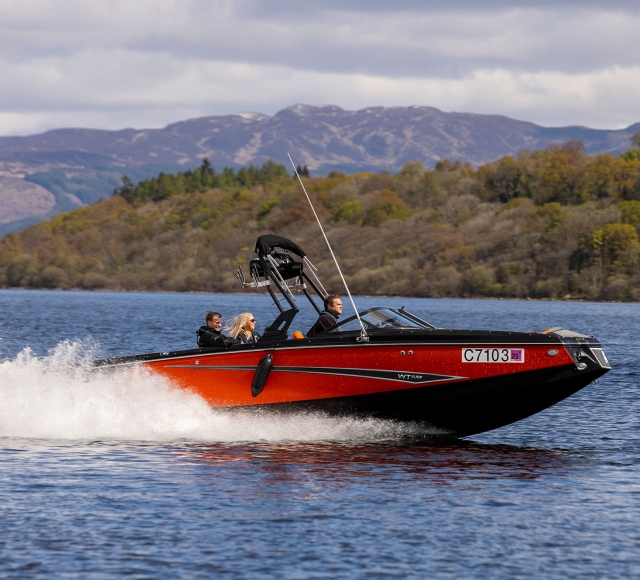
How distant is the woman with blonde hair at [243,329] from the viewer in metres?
14.5

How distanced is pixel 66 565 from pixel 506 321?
53.4m

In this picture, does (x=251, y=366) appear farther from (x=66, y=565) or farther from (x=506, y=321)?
(x=506, y=321)

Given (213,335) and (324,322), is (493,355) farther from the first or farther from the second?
(213,335)

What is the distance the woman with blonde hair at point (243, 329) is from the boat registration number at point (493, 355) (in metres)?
2.97

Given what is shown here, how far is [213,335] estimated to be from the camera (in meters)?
14.4

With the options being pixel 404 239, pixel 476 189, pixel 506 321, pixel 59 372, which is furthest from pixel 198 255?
pixel 59 372

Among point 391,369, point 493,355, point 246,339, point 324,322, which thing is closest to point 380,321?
point 391,369

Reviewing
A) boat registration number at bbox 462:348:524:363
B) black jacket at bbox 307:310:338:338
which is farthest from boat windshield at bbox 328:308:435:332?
boat registration number at bbox 462:348:524:363

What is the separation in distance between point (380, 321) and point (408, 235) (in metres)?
124

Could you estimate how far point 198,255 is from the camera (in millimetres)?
154250

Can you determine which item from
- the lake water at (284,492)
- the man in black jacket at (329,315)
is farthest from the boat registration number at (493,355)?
the man in black jacket at (329,315)

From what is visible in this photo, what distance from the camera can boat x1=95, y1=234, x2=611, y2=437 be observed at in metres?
13.5

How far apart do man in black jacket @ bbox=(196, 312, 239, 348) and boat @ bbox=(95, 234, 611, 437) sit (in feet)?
0.38

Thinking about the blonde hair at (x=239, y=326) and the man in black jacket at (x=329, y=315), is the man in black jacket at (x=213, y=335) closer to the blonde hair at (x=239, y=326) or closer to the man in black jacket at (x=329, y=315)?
the blonde hair at (x=239, y=326)
